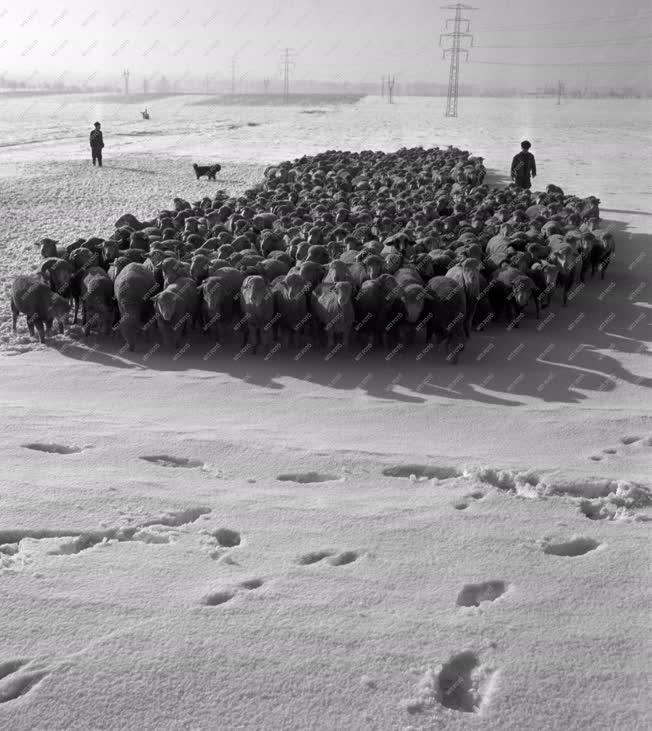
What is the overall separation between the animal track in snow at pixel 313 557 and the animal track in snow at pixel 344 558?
0.06 m

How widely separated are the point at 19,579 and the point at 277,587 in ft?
4.32

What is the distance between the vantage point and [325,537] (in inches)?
167

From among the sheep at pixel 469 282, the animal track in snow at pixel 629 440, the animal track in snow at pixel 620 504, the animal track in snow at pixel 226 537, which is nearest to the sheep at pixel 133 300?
the sheep at pixel 469 282

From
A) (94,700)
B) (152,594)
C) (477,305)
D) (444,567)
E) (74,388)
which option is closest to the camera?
(94,700)

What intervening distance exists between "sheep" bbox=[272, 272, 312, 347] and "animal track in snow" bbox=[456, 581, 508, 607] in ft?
16.2

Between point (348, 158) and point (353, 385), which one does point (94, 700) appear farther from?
point (348, 158)

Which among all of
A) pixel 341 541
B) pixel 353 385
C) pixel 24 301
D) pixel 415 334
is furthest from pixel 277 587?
pixel 24 301

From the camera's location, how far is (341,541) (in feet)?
13.8

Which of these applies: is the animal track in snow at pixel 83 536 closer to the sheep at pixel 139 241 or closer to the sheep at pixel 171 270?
the sheep at pixel 171 270

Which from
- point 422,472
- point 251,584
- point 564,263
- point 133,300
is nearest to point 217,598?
point 251,584

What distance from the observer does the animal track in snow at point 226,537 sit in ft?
13.8

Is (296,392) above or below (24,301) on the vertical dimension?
below

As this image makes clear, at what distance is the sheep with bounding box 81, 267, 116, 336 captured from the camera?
8703 mm

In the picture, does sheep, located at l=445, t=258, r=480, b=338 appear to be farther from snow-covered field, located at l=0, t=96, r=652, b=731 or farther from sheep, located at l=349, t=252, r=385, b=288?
sheep, located at l=349, t=252, r=385, b=288
